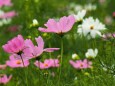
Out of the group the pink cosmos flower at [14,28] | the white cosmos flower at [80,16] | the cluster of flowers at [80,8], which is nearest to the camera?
the white cosmos flower at [80,16]

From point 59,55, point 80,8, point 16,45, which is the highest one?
point 80,8

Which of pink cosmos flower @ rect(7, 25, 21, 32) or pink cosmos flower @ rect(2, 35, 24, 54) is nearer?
pink cosmos flower @ rect(2, 35, 24, 54)

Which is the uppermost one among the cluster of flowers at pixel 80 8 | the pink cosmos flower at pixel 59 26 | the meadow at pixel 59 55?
the cluster of flowers at pixel 80 8

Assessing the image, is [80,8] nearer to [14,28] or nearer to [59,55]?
[14,28]

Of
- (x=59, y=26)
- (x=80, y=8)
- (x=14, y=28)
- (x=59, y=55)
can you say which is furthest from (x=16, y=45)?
(x=80, y=8)

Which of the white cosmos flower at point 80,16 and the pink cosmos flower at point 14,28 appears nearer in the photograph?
the white cosmos flower at point 80,16

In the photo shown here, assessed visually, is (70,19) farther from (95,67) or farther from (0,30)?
(0,30)

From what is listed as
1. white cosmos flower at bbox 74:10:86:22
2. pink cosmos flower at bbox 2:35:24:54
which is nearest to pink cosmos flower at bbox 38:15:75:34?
pink cosmos flower at bbox 2:35:24:54

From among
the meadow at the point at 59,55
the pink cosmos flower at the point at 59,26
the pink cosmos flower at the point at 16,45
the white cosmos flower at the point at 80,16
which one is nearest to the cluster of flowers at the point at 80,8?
the meadow at the point at 59,55

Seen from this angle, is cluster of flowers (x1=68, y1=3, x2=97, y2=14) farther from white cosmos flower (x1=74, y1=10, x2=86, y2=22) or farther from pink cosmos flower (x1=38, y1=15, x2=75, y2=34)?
pink cosmos flower (x1=38, y1=15, x2=75, y2=34)

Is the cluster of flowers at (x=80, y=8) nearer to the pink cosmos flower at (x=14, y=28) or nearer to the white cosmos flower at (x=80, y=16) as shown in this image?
the pink cosmos flower at (x=14, y=28)

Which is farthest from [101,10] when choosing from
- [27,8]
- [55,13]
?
[27,8]
